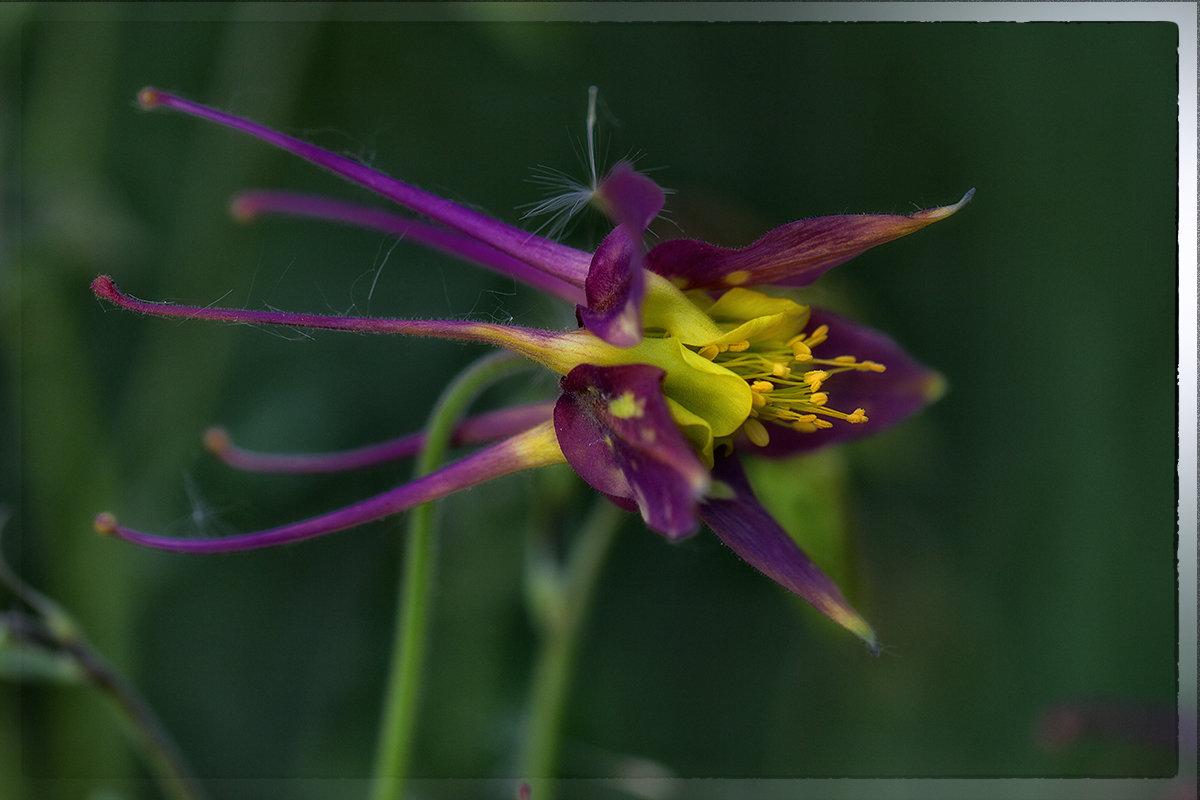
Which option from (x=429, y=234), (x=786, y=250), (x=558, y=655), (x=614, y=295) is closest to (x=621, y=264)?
(x=614, y=295)

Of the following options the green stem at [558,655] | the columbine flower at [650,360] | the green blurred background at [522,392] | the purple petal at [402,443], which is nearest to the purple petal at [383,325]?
the columbine flower at [650,360]

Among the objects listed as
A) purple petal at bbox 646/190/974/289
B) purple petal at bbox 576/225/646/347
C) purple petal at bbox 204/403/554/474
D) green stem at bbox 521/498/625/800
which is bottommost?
green stem at bbox 521/498/625/800

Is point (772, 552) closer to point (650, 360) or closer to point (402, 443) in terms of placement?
point (650, 360)

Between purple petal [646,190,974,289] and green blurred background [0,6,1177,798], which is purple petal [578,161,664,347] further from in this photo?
green blurred background [0,6,1177,798]

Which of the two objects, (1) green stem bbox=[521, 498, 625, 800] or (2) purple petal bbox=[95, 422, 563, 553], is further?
(1) green stem bbox=[521, 498, 625, 800]

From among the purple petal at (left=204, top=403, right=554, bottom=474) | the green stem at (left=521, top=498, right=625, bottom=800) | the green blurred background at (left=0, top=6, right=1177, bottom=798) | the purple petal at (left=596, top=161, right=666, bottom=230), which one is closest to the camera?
the purple petal at (left=596, top=161, right=666, bottom=230)

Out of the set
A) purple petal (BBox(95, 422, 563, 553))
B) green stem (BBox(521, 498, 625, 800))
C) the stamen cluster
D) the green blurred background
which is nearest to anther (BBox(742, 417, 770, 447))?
the stamen cluster
